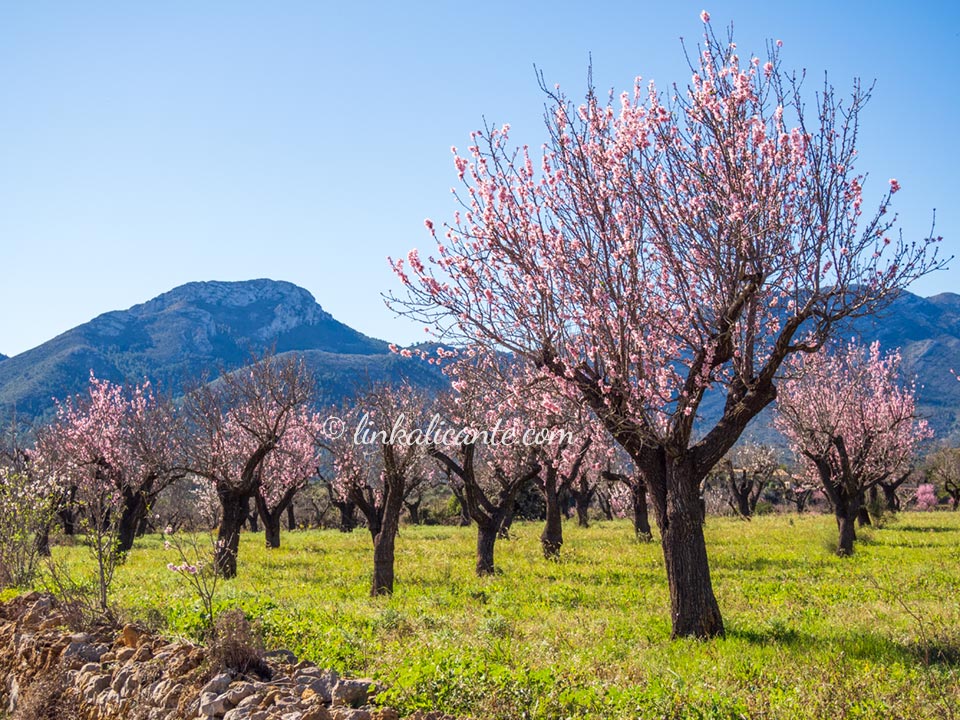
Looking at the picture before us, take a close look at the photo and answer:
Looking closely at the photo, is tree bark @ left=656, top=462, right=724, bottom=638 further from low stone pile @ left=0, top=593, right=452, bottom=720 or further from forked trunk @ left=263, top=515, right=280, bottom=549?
forked trunk @ left=263, top=515, right=280, bottom=549

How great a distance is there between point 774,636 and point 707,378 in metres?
3.77

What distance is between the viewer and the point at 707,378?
34.6 feet

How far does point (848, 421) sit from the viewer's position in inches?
1055

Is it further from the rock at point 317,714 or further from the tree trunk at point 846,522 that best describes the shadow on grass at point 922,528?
the rock at point 317,714

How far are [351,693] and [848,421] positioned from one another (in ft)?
82.8

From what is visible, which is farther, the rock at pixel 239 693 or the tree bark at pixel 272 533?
the tree bark at pixel 272 533

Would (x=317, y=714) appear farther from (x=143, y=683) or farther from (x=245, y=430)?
(x=245, y=430)

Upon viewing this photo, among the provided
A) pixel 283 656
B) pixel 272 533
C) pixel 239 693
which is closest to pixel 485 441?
pixel 283 656

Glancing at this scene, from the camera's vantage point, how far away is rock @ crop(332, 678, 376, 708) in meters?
6.64

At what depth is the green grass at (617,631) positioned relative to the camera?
656 centimetres

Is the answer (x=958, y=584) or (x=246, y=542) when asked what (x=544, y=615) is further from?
(x=246, y=542)

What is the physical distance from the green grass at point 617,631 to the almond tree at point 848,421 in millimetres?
2176

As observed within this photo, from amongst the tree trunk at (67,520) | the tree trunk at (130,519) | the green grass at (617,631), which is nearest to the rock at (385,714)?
the green grass at (617,631)

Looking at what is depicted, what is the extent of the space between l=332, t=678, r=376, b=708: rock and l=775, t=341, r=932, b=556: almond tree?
1307 cm
